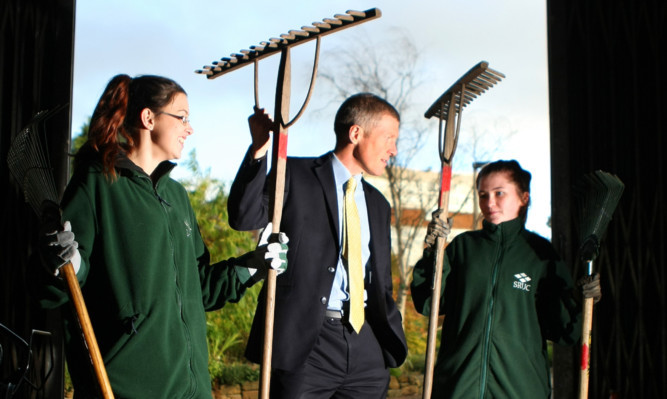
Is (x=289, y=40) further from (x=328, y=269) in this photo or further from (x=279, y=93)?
Result: (x=328, y=269)

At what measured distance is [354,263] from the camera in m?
2.36

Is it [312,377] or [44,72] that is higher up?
[44,72]

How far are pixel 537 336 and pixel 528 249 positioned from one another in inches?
13.4

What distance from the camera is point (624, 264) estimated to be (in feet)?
12.0

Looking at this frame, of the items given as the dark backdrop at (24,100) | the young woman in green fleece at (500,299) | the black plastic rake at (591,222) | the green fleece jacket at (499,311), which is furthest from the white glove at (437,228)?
→ the dark backdrop at (24,100)

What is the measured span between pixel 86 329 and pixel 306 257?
2.65 ft

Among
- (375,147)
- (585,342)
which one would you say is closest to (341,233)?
(375,147)

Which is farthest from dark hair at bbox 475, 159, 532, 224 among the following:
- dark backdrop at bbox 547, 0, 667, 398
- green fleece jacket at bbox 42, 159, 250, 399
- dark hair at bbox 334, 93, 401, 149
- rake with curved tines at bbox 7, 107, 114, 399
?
rake with curved tines at bbox 7, 107, 114, 399

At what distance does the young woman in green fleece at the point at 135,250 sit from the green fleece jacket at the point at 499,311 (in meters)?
1.12

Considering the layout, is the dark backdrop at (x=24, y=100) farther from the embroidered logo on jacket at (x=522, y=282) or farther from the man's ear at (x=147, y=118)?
the embroidered logo on jacket at (x=522, y=282)

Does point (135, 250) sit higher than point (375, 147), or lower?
lower

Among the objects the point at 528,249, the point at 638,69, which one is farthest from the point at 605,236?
the point at 528,249

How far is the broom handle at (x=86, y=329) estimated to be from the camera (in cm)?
167

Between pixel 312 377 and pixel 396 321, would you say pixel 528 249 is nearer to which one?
pixel 396 321
